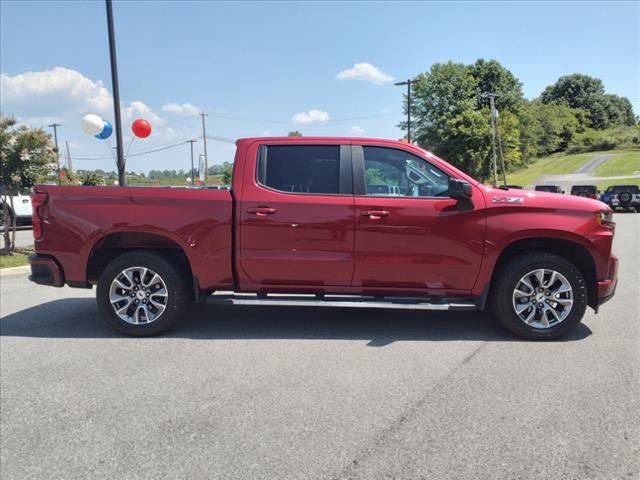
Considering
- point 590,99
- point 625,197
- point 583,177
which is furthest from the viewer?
point 590,99

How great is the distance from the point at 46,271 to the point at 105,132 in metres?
8.04

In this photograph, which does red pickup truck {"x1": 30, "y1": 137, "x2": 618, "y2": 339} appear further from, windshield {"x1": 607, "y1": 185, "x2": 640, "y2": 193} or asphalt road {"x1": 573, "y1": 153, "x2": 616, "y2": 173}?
asphalt road {"x1": 573, "y1": 153, "x2": 616, "y2": 173}

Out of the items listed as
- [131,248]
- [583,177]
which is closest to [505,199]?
[131,248]

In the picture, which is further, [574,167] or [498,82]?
[498,82]

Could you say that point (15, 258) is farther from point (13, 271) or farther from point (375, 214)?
point (375, 214)

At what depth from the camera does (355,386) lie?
141 inches

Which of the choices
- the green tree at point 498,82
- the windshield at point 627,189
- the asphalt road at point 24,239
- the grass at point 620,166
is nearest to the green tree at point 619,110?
the green tree at point 498,82

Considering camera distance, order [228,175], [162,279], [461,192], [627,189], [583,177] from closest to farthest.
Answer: [461,192]
[162,279]
[228,175]
[627,189]
[583,177]

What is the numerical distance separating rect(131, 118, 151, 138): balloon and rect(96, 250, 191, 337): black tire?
827 cm

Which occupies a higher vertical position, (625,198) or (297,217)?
(297,217)

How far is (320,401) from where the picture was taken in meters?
3.35

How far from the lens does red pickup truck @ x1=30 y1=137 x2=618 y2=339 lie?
457 centimetres

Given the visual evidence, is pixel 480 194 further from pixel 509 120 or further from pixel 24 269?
pixel 509 120

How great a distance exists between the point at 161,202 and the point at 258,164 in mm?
1017
